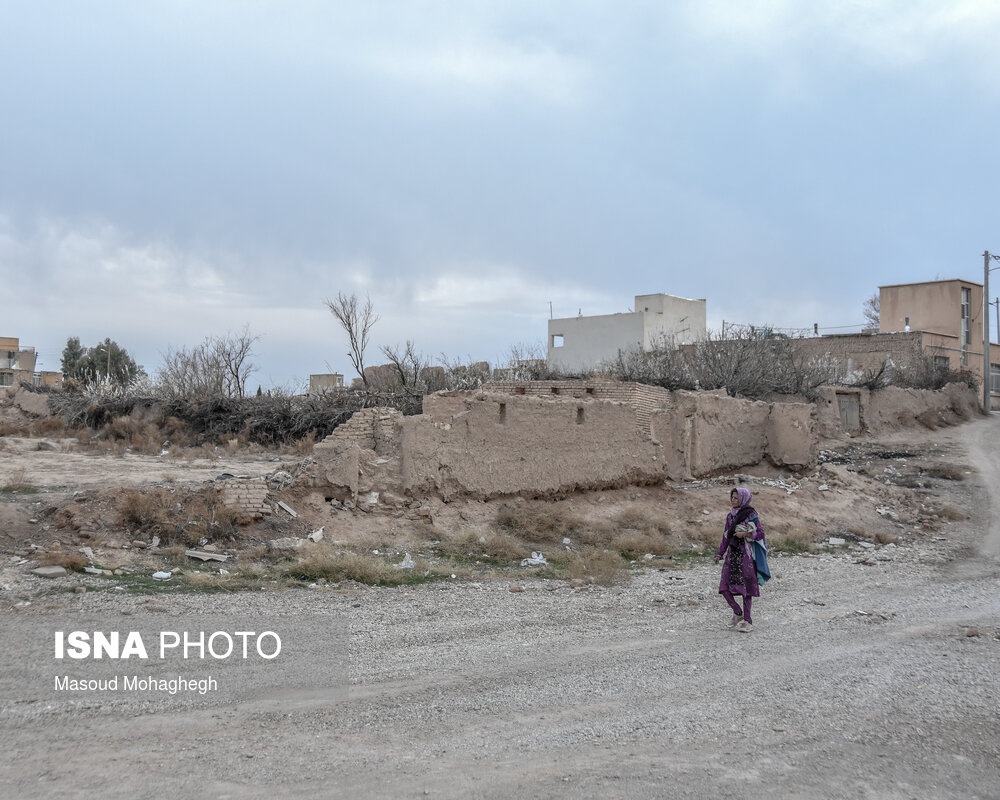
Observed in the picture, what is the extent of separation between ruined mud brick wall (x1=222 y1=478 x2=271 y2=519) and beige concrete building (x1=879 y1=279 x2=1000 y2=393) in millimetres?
32021

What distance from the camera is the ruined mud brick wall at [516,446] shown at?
10.9 metres

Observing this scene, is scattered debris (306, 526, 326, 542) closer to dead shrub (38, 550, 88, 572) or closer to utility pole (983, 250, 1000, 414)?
dead shrub (38, 550, 88, 572)

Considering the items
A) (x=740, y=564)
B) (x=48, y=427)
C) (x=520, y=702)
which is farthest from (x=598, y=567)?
(x=48, y=427)

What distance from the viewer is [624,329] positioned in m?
36.9

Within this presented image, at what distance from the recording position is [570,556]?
10.2 metres

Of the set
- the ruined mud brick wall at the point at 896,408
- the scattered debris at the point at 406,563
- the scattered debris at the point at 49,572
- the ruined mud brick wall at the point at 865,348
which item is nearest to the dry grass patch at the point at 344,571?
the scattered debris at the point at 406,563

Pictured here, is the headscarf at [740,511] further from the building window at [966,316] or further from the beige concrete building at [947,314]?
the building window at [966,316]

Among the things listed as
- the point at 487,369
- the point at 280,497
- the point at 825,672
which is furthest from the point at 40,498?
the point at 487,369

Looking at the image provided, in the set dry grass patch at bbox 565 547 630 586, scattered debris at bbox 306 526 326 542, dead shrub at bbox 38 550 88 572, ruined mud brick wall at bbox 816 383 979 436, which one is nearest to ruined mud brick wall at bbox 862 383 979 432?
ruined mud brick wall at bbox 816 383 979 436

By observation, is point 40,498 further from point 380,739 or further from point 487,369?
point 487,369

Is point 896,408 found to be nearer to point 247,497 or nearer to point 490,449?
point 490,449

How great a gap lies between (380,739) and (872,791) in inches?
98.9

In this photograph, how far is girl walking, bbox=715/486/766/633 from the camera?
7.22 m

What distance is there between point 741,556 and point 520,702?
2962mm
